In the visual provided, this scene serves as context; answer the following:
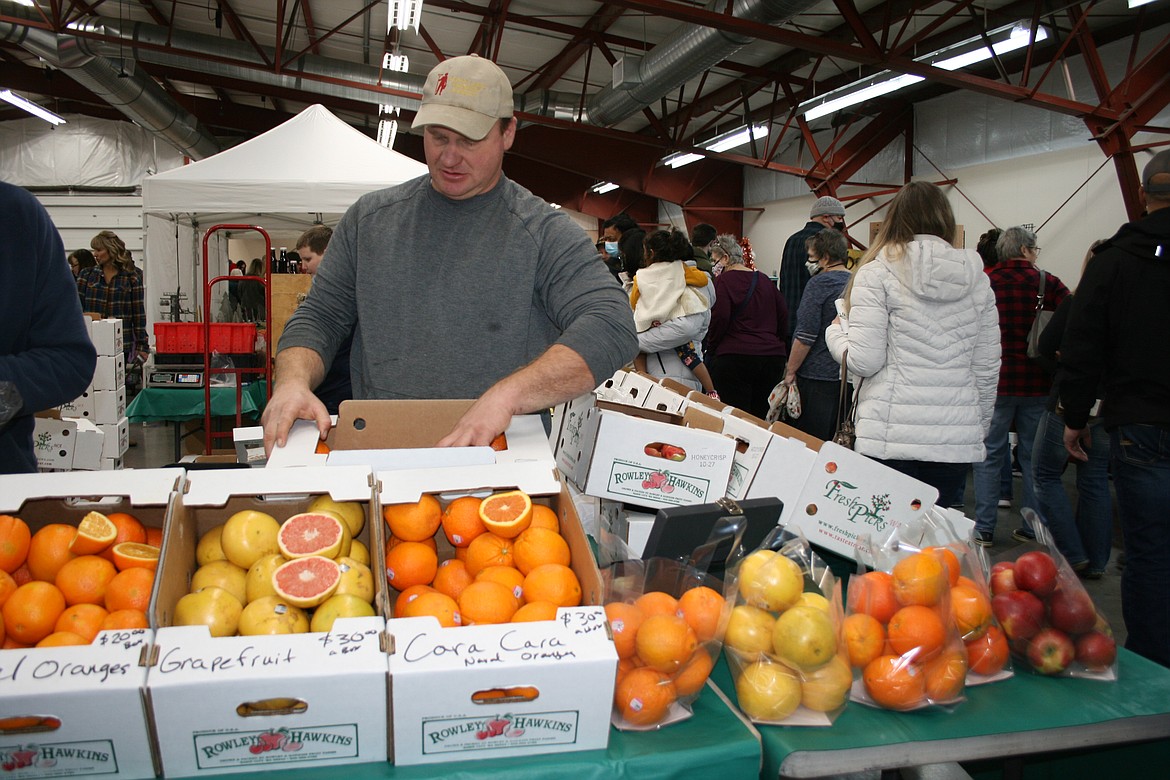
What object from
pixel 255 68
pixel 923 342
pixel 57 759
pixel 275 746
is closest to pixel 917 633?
pixel 275 746

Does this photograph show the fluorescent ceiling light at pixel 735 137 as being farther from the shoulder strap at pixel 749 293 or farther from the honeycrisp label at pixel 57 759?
the honeycrisp label at pixel 57 759

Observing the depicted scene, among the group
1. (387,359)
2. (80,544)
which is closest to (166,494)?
(80,544)

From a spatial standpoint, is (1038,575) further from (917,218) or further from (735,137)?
(735,137)

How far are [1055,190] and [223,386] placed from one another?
27.6 feet

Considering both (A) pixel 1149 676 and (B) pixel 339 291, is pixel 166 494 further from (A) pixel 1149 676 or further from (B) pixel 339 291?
(A) pixel 1149 676

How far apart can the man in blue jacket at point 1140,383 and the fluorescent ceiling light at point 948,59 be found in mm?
4983

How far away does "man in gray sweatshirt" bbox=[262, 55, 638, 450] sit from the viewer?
5.60 ft

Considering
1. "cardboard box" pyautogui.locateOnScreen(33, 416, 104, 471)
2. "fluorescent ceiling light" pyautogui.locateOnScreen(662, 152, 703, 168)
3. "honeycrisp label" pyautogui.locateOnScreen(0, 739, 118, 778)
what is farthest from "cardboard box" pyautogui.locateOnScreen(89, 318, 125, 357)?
"fluorescent ceiling light" pyautogui.locateOnScreen(662, 152, 703, 168)

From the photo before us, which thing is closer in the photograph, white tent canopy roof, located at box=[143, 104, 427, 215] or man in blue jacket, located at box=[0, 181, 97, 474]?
man in blue jacket, located at box=[0, 181, 97, 474]

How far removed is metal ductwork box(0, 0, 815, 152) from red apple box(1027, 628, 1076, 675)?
7.29 metres

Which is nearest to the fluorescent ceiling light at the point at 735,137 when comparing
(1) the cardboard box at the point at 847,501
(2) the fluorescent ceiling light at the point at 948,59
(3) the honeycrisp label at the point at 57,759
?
(2) the fluorescent ceiling light at the point at 948,59

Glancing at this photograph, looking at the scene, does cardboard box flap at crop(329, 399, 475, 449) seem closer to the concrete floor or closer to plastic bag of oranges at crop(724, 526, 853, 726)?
plastic bag of oranges at crop(724, 526, 853, 726)

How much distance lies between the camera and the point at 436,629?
1012 millimetres

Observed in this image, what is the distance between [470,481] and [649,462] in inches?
27.1
